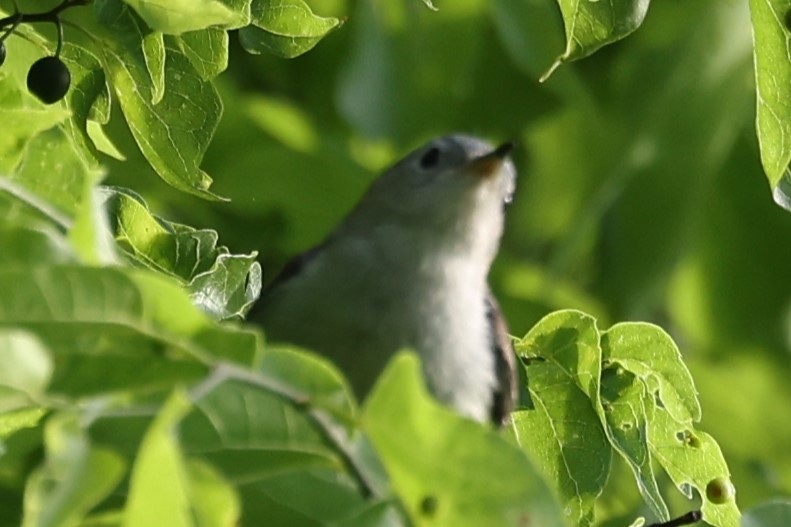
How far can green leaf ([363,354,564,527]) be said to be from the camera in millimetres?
1589

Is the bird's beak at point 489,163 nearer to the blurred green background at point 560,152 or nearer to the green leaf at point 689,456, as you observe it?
the green leaf at point 689,456

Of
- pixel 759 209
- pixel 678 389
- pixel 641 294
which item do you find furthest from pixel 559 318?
pixel 759 209

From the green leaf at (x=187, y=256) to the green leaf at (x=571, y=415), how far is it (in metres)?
0.53

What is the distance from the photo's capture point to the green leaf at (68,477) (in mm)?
1458

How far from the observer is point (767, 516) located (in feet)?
7.56

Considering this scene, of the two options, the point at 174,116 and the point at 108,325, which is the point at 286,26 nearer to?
the point at 174,116

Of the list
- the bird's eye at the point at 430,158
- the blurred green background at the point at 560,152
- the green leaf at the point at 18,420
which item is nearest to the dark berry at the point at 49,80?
the green leaf at the point at 18,420

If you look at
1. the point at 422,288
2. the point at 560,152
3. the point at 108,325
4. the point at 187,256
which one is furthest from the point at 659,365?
the point at 560,152

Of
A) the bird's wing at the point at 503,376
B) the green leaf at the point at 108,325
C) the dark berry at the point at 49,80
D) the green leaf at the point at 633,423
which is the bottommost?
the bird's wing at the point at 503,376

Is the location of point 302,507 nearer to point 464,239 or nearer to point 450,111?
point 464,239

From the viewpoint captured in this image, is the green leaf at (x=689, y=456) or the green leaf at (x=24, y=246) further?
the green leaf at (x=689, y=456)

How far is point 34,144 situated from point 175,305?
493mm

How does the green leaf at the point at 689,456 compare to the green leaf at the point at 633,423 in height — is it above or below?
below

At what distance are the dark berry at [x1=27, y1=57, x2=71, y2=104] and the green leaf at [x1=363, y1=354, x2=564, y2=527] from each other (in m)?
0.93
